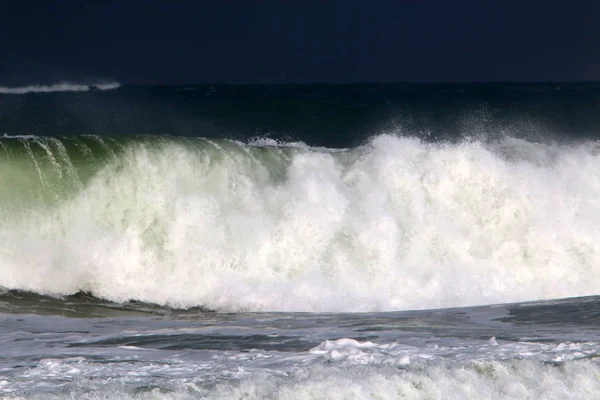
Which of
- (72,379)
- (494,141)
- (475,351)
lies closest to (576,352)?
(475,351)

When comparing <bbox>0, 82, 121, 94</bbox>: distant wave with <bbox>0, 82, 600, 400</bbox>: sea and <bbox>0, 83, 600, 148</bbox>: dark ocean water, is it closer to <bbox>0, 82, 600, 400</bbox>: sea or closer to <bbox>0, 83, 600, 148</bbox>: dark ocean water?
<bbox>0, 83, 600, 148</bbox>: dark ocean water

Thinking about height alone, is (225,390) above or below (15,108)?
below

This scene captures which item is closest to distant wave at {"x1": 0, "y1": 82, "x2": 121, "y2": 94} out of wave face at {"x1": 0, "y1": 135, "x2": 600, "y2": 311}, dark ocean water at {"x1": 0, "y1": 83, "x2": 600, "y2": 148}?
dark ocean water at {"x1": 0, "y1": 83, "x2": 600, "y2": 148}

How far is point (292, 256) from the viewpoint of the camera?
40.7ft

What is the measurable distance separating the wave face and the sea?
0.03 meters

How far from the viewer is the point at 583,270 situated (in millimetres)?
12891

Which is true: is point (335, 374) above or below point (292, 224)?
below

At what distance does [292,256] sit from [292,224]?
583 mm

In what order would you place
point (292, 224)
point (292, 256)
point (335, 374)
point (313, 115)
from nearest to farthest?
1. point (335, 374)
2. point (292, 256)
3. point (292, 224)
4. point (313, 115)

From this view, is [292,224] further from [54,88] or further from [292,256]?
[54,88]

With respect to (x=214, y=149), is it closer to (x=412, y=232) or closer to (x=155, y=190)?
(x=155, y=190)

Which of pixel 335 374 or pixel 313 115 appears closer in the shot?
pixel 335 374

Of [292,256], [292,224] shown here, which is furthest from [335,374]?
[292,224]

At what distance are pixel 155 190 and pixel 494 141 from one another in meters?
6.04
